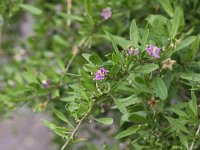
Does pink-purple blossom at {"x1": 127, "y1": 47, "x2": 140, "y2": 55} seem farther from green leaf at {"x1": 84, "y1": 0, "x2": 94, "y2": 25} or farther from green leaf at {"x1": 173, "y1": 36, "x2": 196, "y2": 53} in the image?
green leaf at {"x1": 84, "y1": 0, "x2": 94, "y2": 25}

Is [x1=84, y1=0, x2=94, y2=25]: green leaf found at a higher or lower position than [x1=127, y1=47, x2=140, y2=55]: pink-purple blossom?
lower

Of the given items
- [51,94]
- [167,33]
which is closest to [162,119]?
[167,33]

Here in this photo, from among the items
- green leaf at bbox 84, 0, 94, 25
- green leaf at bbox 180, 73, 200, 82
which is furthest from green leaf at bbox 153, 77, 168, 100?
green leaf at bbox 84, 0, 94, 25

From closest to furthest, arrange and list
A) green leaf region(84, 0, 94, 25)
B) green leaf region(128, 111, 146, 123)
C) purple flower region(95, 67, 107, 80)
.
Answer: purple flower region(95, 67, 107, 80), green leaf region(128, 111, 146, 123), green leaf region(84, 0, 94, 25)

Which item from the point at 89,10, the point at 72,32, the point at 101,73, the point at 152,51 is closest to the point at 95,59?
the point at 101,73

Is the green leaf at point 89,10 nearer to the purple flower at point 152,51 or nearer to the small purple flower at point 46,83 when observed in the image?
the small purple flower at point 46,83

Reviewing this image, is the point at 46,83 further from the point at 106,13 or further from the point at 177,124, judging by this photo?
the point at 177,124

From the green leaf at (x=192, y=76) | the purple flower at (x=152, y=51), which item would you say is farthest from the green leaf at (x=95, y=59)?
the green leaf at (x=192, y=76)

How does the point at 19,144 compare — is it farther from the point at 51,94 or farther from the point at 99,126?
the point at 51,94
